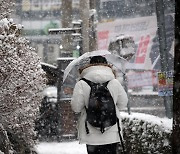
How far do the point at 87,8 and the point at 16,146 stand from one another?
9472 millimetres

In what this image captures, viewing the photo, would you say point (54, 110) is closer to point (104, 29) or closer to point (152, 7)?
point (104, 29)

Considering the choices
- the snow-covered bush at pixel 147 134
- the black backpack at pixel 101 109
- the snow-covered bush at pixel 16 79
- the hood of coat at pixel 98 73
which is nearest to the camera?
the black backpack at pixel 101 109

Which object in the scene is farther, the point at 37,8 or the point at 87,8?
the point at 37,8

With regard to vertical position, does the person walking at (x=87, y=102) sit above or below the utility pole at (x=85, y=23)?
below

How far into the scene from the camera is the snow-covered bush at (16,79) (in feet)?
20.1

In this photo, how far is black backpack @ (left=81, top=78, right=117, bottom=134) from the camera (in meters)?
5.35

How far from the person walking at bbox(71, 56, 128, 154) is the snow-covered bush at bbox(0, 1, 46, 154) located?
3.80 ft

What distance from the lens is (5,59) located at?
19.9 feet

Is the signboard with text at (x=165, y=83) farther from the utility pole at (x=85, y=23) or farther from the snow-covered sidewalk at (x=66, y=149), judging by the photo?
the utility pole at (x=85, y=23)

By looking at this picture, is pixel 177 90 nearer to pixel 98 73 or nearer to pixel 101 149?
pixel 98 73

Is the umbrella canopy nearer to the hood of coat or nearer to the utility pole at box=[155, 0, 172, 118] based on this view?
the hood of coat

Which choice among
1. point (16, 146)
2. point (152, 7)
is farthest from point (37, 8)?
point (16, 146)

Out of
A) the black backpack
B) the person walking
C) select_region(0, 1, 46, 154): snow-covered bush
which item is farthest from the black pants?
select_region(0, 1, 46, 154): snow-covered bush

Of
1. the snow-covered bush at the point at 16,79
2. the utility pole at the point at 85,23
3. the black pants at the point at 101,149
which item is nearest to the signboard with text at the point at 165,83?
the snow-covered bush at the point at 16,79
